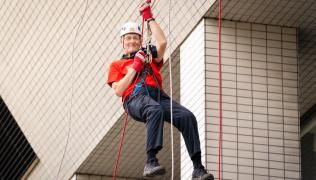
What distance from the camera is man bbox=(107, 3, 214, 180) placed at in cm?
987

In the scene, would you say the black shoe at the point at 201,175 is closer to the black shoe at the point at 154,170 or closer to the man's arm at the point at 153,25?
the black shoe at the point at 154,170

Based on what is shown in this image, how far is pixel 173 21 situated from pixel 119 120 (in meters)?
2.04

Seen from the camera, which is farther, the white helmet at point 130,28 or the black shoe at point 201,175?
the white helmet at point 130,28

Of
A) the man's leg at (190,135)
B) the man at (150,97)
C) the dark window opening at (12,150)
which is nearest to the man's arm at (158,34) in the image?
the man at (150,97)

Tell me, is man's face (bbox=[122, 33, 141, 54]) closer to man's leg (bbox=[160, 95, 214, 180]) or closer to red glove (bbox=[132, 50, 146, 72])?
red glove (bbox=[132, 50, 146, 72])

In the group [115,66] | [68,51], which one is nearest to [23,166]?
[68,51]

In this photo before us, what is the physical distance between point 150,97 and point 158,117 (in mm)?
354

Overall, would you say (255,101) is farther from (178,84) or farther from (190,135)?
(190,135)

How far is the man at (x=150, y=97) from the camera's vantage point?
32.4 feet

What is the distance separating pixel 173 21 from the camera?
12.8m

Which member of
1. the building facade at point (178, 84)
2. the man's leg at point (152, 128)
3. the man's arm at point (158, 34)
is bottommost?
the man's leg at point (152, 128)

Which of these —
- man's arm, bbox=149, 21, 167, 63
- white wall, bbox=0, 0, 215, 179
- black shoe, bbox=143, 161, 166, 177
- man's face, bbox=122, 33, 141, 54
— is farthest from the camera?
white wall, bbox=0, 0, 215, 179

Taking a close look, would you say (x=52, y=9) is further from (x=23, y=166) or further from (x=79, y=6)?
(x=23, y=166)

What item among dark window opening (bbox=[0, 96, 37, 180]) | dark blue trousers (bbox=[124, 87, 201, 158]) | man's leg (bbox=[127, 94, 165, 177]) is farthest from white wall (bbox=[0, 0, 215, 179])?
man's leg (bbox=[127, 94, 165, 177])
